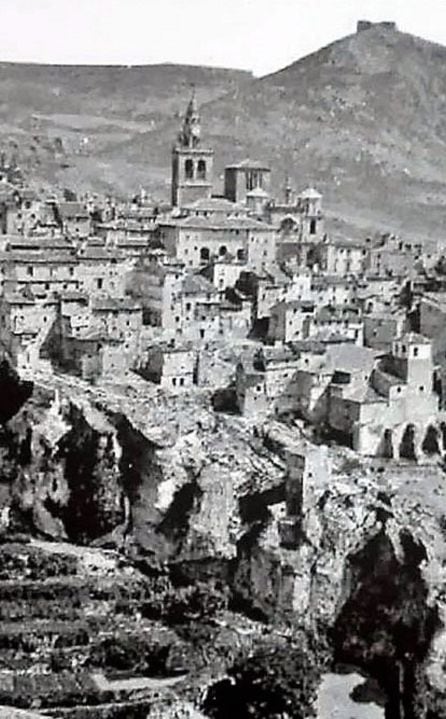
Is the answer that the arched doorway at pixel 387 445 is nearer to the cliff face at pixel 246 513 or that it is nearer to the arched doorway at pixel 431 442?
the cliff face at pixel 246 513

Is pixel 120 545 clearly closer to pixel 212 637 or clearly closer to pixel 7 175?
pixel 212 637

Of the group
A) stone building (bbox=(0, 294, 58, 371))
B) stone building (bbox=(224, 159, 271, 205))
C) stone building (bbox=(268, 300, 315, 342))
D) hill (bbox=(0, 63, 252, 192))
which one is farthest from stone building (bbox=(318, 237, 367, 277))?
stone building (bbox=(0, 294, 58, 371))

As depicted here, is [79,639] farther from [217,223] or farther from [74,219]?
[74,219]

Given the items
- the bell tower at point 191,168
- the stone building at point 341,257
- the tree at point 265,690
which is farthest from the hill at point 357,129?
the tree at point 265,690

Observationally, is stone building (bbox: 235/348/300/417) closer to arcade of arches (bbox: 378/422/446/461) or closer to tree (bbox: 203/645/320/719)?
arcade of arches (bbox: 378/422/446/461)

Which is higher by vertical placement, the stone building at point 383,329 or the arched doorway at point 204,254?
the arched doorway at point 204,254

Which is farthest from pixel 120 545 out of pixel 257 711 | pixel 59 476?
pixel 257 711
